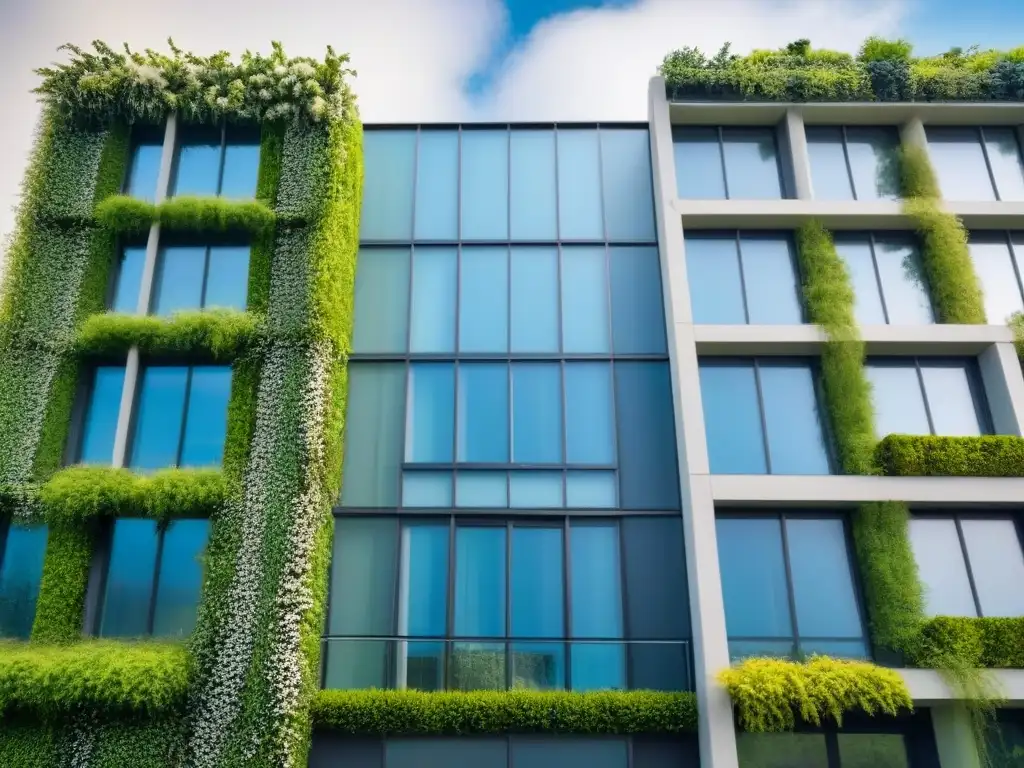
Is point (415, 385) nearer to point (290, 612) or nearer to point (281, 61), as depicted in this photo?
point (290, 612)

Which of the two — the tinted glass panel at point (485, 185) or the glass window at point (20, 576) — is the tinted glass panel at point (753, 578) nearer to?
the tinted glass panel at point (485, 185)

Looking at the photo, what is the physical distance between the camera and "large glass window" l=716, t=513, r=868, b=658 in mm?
14711

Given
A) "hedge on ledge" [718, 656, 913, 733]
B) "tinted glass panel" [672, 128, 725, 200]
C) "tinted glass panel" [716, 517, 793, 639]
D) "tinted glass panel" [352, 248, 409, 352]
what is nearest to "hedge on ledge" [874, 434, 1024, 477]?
"tinted glass panel" [716, 517, 793, 639]

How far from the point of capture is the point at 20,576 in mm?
15750

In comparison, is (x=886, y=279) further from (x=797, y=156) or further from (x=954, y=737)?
(x=954, y=737)

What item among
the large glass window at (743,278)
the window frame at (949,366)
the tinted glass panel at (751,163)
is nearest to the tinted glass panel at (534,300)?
the large glass window at (743,278)

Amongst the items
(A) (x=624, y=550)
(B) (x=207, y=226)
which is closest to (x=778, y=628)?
(A) (x=624, y=550)

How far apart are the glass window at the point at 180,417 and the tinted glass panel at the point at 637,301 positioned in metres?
9.39

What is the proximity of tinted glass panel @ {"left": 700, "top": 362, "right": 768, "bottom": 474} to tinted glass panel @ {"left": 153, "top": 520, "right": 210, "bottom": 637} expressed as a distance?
442 inches

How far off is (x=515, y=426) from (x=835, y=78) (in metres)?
11.8

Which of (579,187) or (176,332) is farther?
(579,187)

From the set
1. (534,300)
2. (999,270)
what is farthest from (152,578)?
(999,270)

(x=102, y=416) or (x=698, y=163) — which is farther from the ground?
(x=698, y=163)

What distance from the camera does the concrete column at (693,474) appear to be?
13684 millimetres
